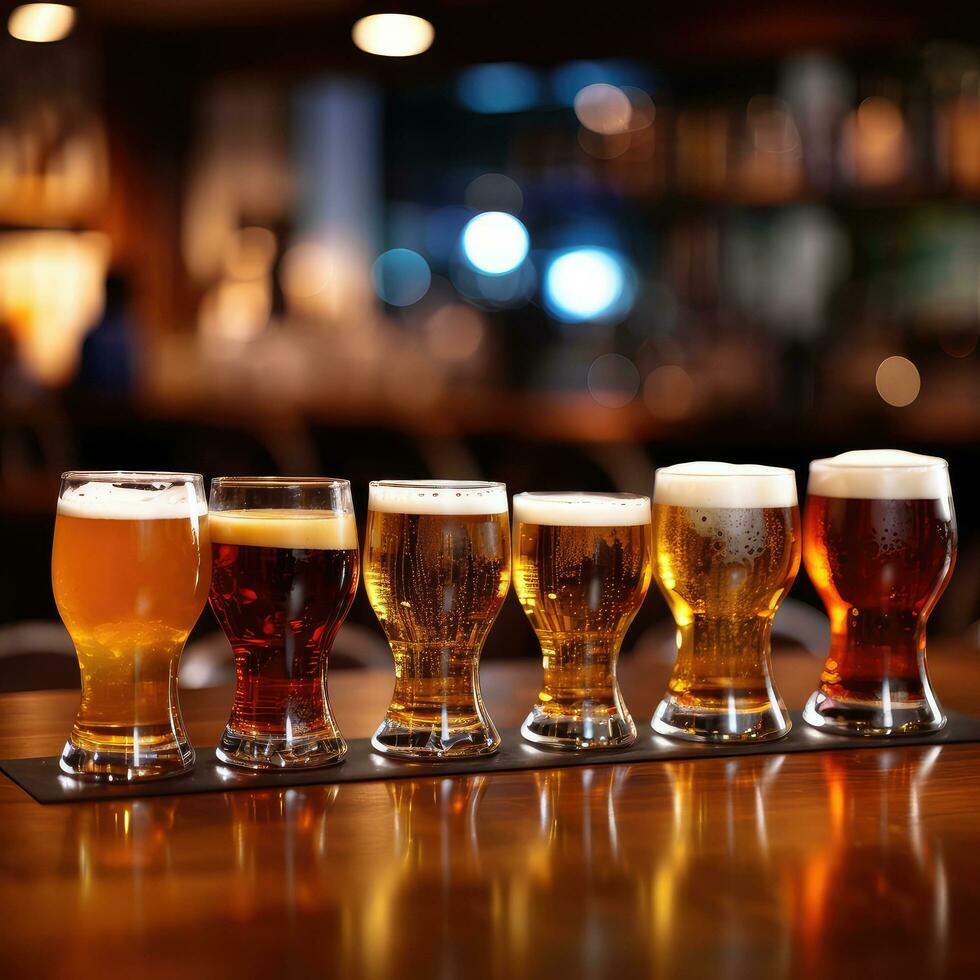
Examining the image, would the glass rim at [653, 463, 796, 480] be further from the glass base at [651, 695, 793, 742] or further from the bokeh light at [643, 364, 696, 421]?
the bokeh light at [643, 364, 696, 421]

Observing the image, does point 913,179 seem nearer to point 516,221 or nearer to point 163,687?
point 516,221

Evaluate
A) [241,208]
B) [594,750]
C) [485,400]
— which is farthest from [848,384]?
[594,750]

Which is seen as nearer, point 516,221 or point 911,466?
point 911,466

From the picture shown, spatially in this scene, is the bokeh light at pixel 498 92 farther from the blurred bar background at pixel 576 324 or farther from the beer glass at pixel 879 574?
the beer glass at pixel 879 574

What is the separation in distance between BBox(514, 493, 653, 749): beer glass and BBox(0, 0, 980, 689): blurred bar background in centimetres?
251

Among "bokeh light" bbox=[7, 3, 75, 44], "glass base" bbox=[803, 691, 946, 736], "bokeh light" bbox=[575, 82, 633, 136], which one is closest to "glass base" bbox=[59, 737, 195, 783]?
"glass base" bbox=[803, 691, 946, 736]

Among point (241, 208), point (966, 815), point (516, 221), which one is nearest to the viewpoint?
point (966, 815)

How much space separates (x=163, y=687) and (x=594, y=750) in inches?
12.0

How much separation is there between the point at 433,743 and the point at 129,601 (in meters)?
0.23

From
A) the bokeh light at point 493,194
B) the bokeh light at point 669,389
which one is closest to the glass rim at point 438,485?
the bokeh light at point 669,389

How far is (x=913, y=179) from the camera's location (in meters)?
4.06

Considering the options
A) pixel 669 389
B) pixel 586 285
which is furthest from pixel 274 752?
pixel 586 285

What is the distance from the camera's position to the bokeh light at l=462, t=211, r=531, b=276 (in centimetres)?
524

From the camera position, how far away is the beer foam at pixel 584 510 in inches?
40.3
